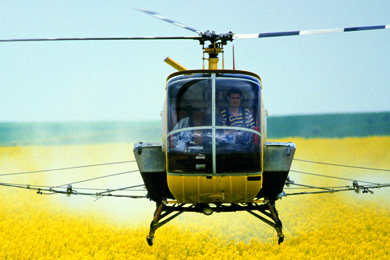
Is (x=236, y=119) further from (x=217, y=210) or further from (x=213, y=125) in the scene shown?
(x=217, y=210)

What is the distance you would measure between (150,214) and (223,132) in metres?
13.4

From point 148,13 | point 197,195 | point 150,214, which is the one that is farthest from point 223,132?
point 150,214

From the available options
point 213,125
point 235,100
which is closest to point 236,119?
point 235,100

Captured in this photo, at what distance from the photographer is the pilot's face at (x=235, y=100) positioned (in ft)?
37.8

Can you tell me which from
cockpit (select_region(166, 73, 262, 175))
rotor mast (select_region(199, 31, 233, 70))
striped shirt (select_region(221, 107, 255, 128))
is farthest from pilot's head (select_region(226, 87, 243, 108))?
rotor mast (select_region(199, 31, 233, 70))

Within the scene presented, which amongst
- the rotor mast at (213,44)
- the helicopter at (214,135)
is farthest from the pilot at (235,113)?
the rotor mast at (213,44)

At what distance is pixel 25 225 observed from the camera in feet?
75.6

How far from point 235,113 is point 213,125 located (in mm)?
740

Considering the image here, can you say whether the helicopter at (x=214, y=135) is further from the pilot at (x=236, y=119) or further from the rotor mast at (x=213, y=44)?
the rotor mast at (x=213, y=44)

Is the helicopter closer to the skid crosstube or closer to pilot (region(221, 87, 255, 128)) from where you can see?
pilot (region(221, 87, 255, 128))

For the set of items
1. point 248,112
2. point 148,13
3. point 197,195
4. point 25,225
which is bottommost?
point 25,225

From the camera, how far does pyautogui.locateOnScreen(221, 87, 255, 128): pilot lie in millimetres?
11352

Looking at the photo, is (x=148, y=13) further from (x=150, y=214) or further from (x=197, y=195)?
(x=150, y=214)

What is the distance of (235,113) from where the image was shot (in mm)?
11492
